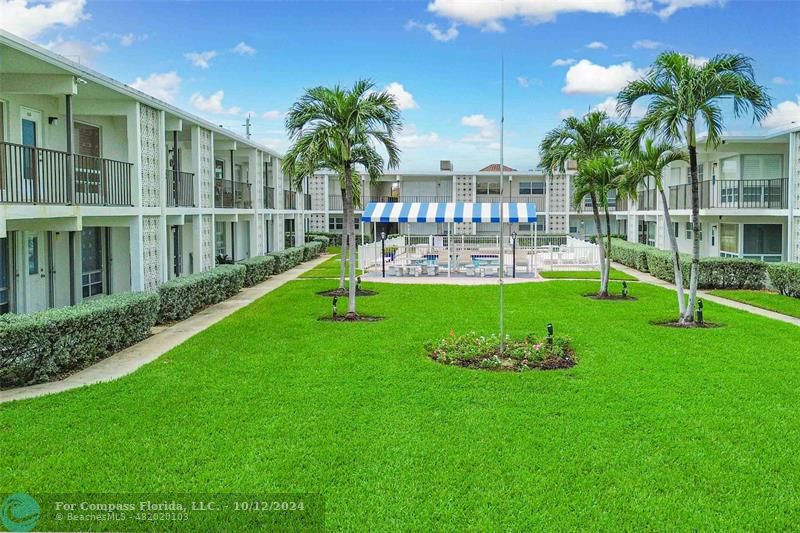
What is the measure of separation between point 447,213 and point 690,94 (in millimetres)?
15841

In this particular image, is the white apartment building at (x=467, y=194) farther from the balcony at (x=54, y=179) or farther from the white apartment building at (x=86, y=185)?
the balcony at (x=54, y=179)

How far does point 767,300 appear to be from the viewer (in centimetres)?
Result: 1995

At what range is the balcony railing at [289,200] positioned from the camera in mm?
37844

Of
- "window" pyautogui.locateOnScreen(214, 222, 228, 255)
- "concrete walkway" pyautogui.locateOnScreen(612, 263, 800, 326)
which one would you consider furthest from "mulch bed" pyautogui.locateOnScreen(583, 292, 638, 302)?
"window" pyautogui.locateOnScreen(214, 222, 228, 255)

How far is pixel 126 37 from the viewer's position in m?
17.9

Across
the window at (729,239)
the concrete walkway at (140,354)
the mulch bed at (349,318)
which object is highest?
the window at (729,239)

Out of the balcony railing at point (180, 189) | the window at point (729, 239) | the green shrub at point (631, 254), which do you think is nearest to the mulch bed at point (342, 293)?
the balcony railing at point (180, 189)

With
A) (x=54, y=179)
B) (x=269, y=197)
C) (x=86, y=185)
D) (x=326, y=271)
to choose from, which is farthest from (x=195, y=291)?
(x=269, y=197)

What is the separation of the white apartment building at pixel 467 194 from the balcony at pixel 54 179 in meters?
36.6

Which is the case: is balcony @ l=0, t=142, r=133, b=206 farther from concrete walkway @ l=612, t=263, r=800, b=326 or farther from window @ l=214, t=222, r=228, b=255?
concrete walkway @ l=612, t=263, r=800, b=326

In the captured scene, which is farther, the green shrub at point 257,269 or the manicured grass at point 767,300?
the green shrub at point 257,269

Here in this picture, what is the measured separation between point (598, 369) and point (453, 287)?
12824mm

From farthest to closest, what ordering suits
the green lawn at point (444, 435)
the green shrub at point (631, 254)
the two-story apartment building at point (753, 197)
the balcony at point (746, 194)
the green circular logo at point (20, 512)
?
the green shrub at point (631, 254) → the balcony at point (746, 194) → the two-story apartment building at point (753, 197) → the green lawn at point (444, 435) → the green circular logo at point (20, 512)

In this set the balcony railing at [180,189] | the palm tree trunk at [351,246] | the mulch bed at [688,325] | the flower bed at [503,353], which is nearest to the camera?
the flower bed at [503,353]
